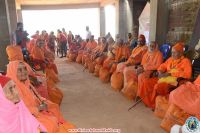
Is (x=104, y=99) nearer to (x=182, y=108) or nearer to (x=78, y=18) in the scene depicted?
(x=182, y=108)

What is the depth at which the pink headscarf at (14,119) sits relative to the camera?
175 centimetres

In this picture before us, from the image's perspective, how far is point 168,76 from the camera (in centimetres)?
394

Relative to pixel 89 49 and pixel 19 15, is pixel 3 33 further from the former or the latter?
pixel 19 15

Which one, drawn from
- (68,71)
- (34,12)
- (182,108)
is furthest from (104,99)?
(34,12)

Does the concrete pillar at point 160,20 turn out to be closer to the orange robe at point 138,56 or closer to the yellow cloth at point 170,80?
the orange robe at point 138,56

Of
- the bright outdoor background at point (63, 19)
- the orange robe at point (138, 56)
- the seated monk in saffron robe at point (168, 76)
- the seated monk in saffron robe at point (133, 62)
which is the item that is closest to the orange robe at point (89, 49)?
the seated monk in saffron robe at point (133, 62)

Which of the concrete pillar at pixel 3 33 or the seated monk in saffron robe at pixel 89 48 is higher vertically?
the concrete pillar at pixel 3 33

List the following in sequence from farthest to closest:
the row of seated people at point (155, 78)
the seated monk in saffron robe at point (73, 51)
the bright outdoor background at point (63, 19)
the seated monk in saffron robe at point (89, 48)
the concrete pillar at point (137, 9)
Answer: the bright outdoor background at point (63, 19) < the seated monk in saffron robe at point (73, 51) < the concrete pillar at point (137, 9) < the seated monk in saffron robe at point (89, 48) < the row of seated people at point (155, 78)

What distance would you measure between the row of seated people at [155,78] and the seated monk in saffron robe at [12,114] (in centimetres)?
186

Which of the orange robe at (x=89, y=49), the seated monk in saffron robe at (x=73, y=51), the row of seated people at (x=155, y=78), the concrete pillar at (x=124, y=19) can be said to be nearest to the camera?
the row of seated people at (x=155, y=78)

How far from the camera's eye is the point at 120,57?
620 cm

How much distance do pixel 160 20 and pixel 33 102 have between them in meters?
4.21

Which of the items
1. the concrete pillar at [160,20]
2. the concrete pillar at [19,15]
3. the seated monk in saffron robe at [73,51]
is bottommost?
the seated monk in saffron robe at [73,51]

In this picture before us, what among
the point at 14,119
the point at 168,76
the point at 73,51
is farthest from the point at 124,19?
the point at 14,119
